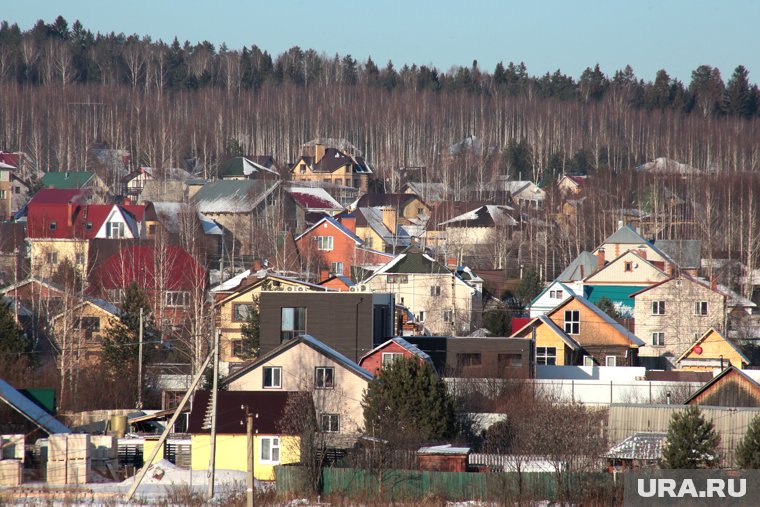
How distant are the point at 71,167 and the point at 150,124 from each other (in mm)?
11626

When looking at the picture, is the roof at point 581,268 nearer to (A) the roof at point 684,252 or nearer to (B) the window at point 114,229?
(A) the roof at point 684,252

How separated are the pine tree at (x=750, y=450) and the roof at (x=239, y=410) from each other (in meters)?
7.76

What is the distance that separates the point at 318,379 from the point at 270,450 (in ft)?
9.43

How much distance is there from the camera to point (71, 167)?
275ft

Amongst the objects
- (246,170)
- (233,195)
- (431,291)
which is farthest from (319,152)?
(431,291)

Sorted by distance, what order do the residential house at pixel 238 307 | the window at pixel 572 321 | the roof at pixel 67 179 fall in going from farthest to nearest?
the roof at pixel 67 179 → the window at pixel 572 321 → the residential house at pixel 238 307

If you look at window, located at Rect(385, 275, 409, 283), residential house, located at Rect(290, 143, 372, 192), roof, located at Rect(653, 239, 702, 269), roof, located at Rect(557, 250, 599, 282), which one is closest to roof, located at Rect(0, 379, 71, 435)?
window, located at Rect(385, 275, 409, 283)

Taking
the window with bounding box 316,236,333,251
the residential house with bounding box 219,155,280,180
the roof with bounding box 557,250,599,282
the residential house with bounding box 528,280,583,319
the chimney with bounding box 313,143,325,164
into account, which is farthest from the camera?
the chimney with bounding box 313,143,325,164

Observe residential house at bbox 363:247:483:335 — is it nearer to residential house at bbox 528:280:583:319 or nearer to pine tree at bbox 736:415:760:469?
residential house at bbox 528:280:583:319

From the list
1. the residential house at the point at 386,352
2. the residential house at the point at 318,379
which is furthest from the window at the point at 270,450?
the residential house at the point at 386,352

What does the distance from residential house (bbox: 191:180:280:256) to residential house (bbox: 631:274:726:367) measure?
2382 centimetres

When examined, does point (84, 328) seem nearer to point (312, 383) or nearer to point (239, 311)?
point (239, 311)

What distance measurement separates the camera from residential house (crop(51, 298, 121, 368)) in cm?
3339

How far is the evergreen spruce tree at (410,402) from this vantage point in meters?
23.4
